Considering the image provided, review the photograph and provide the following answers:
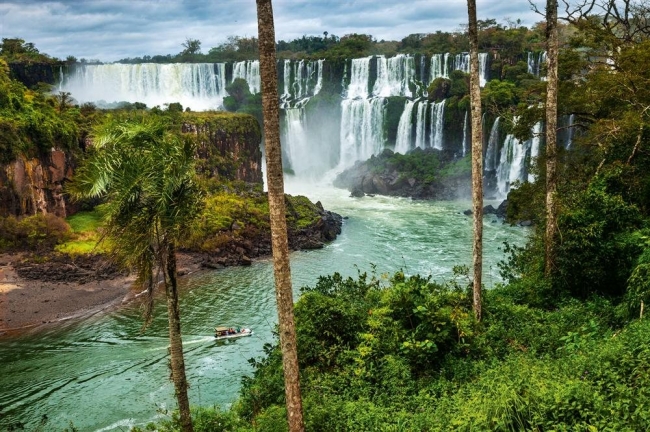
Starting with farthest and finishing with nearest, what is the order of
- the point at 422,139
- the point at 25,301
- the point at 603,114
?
the point at 422,139 < the point at 25,301 < the point at 603,114

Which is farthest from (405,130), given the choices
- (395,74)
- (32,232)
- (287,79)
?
(32,232)

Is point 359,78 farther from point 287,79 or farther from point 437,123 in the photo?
point 437,123

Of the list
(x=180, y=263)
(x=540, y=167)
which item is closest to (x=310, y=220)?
(x=180, y=263)

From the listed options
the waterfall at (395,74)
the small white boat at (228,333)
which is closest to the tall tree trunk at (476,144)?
the small white boat at (228,333)

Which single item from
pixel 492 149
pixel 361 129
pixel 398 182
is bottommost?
pixel 398 182

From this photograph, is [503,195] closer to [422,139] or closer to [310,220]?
[422,139]

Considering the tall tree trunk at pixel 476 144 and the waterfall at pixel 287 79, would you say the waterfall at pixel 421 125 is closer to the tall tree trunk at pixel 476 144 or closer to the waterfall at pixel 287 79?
the waterfall at pixel 287 79
